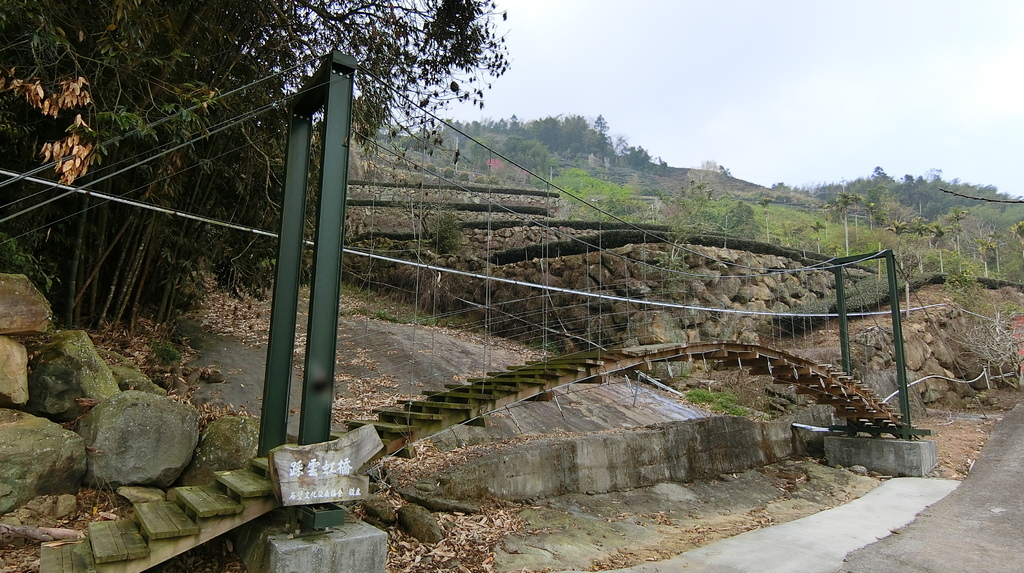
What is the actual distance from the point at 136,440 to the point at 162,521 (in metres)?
1.02

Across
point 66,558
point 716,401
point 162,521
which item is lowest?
point 716,401

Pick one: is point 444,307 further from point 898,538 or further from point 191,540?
point 191,540

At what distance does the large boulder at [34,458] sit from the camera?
2.95m

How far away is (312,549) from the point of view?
8.84ft

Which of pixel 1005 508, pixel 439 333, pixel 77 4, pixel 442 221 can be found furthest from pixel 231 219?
pixel 1005 508

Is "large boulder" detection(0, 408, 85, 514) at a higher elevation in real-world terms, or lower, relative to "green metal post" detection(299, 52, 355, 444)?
lower

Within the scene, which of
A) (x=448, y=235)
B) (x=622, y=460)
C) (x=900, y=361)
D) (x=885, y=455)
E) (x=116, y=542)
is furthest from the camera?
(x=448, y=235)

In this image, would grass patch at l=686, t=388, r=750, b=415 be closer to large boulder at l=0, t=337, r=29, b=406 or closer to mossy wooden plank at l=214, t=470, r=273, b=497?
mossy wooden plank at l=214, t=470, r=273, b=497

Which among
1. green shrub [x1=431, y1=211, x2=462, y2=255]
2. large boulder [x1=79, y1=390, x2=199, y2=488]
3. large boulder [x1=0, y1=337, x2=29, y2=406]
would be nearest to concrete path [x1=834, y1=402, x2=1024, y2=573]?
large boulder [x1=79, y1=390, x2=199, y2=488]

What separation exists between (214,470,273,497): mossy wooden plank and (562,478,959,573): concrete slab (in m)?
2.49

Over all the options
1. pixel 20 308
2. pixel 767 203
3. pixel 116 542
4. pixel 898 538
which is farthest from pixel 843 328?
pixel 767 203

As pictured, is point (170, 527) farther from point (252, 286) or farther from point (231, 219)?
point (252, 286)

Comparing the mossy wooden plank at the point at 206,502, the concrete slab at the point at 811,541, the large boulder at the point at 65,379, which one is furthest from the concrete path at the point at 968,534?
the large boulder at the point at 65,379

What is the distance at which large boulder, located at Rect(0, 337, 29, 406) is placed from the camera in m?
3.21
